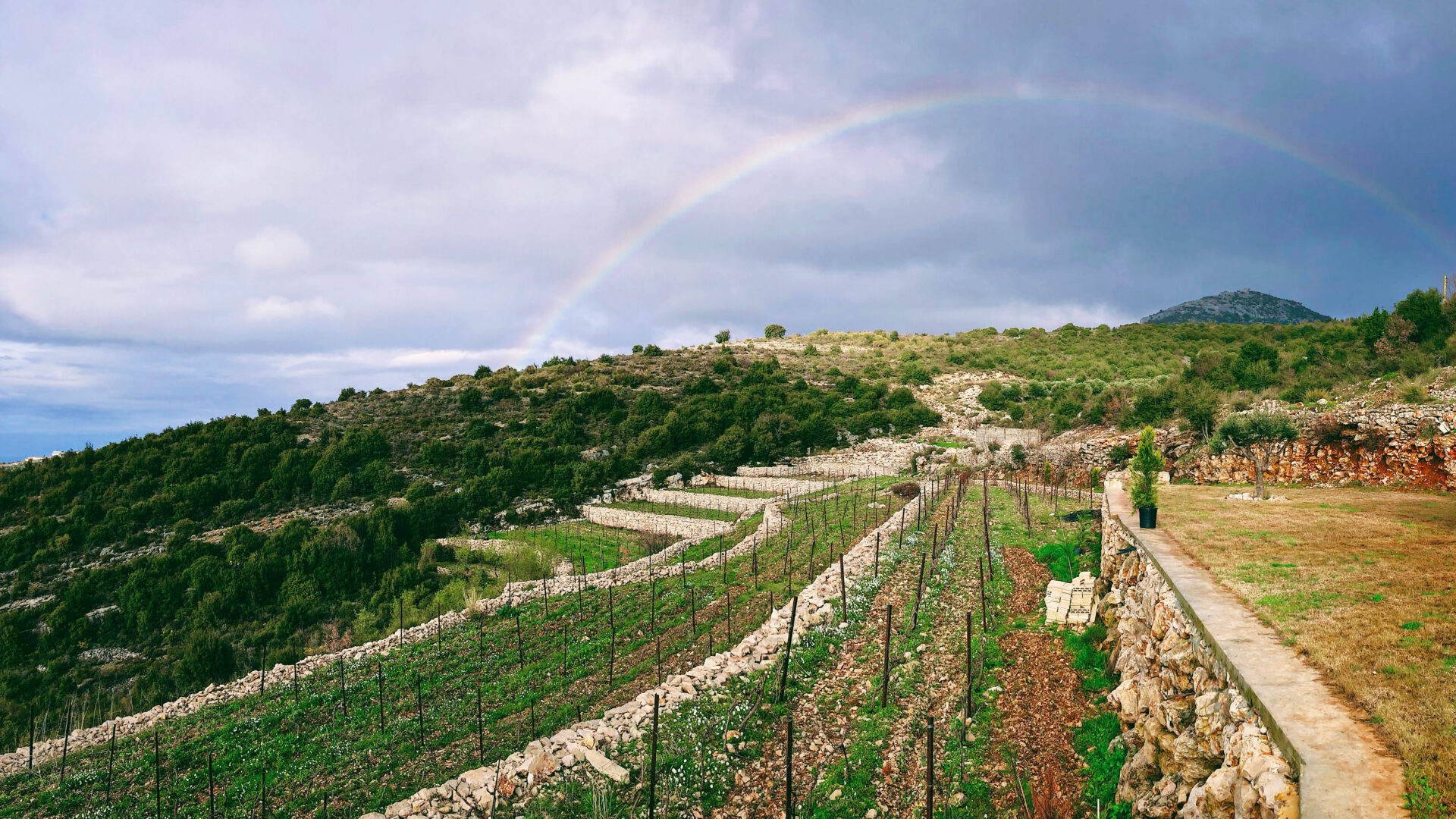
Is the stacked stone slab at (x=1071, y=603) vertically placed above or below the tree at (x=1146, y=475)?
below

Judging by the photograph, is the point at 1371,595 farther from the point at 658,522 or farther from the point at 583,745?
the point at 658,522

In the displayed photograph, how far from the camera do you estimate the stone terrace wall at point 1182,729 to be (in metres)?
4.90

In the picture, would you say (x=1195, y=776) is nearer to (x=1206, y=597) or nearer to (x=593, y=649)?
(x=1206, y=597)

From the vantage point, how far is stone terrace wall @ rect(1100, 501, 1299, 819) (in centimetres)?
490

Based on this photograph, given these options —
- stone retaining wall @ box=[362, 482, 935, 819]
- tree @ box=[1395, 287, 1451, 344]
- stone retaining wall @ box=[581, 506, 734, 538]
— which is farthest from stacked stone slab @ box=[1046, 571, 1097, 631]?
tree @ box=[1395, 287, 1451, 344]

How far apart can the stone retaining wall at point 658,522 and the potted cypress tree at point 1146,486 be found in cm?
1966

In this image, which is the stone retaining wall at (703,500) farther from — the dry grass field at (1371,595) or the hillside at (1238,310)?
the hillside at (1238,310)

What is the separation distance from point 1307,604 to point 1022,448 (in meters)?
36.7

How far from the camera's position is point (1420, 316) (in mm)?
28891

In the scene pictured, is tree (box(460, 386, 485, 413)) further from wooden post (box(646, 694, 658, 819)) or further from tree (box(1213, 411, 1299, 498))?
wooden post (box(646, 694, 658, 819))

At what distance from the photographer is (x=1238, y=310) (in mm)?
114188

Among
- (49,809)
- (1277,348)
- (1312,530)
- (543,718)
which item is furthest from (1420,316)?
(49,809)

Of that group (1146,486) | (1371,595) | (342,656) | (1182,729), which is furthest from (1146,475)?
(342,656)

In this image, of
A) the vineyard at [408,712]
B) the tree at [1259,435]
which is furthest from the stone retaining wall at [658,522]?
the tree at [1259,435]
